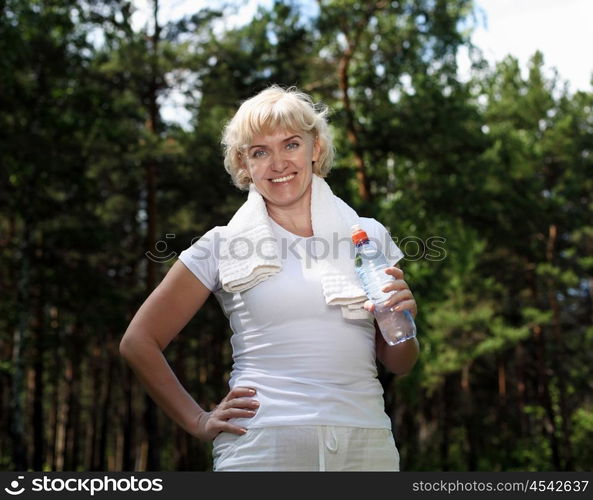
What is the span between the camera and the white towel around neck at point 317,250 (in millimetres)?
2438

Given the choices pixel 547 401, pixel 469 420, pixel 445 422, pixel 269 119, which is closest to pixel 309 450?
pixel 269 119

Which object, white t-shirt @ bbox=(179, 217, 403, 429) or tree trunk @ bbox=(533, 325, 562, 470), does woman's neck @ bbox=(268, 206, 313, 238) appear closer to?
white t-shirt @ bbox=(179, 217, 403, 429)

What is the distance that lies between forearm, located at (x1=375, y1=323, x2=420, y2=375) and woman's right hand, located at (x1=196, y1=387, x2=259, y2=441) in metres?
0.55

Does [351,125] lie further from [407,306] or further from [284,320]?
[284,320]

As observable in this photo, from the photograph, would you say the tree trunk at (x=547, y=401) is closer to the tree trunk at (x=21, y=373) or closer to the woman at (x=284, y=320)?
the tree trunk at (x=21, y=373)

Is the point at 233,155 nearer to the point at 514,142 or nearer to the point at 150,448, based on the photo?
the point at 150,448

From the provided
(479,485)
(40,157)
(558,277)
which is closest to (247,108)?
(479,485)

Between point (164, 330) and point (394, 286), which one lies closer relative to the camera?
point (394, 286)

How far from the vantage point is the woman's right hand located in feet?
7.81

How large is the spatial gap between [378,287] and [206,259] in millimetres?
590

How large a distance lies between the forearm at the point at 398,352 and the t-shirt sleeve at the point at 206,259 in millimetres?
598

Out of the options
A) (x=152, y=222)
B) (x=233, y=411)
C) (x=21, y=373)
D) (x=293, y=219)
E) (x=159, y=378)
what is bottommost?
(x=233, y=411)

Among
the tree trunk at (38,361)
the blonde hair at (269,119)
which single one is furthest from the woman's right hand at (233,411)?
the tree trunk at (38,361)

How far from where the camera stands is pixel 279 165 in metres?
2.67
